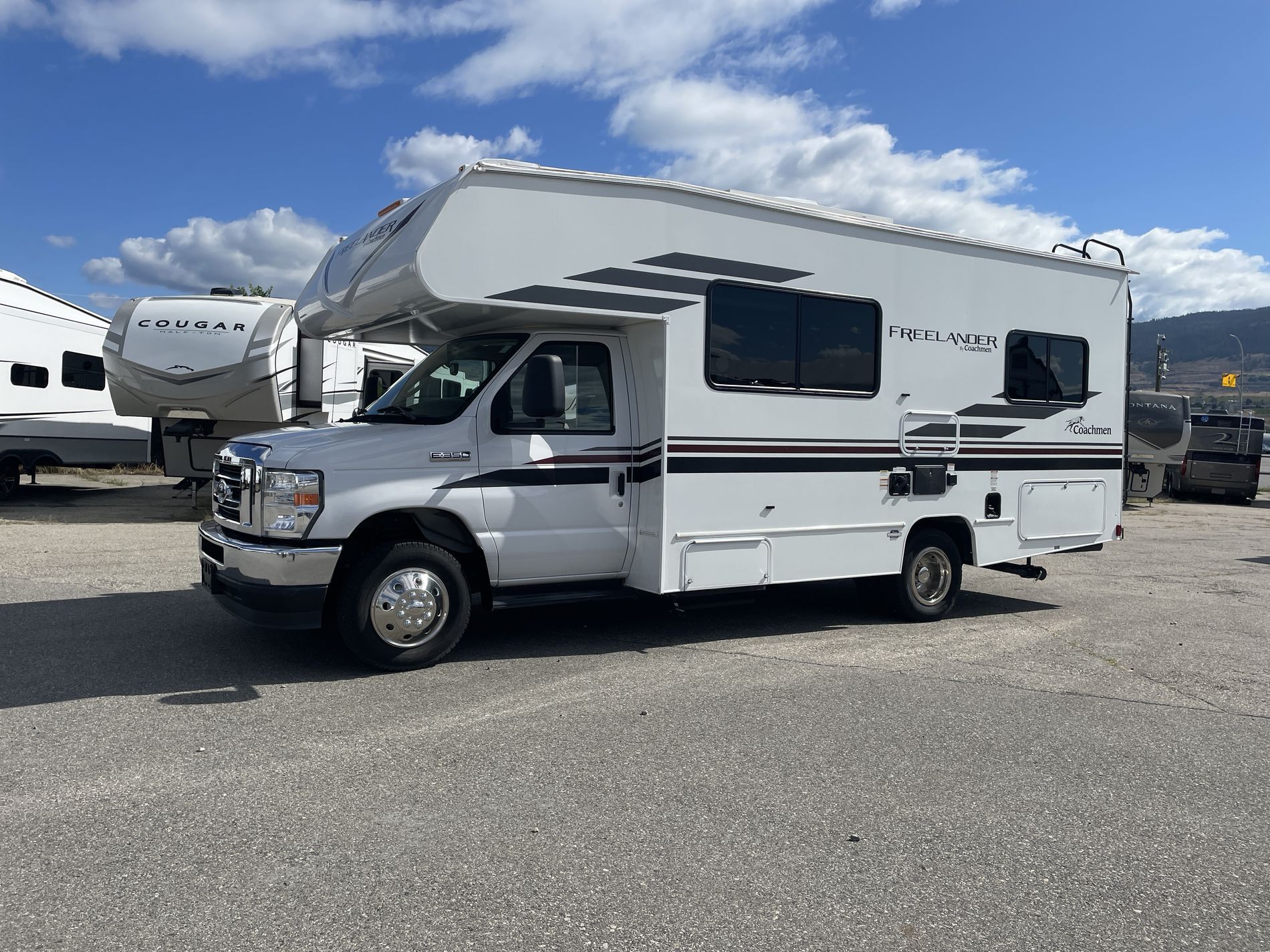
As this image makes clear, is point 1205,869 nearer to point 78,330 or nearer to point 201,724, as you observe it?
point 201,724

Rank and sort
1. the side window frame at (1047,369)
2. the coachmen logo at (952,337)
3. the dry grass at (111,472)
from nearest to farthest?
the coachmen logo at (952,337)
the side window frame at (1047,369)
the dry grass at (111,472)

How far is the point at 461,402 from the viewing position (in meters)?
6.49

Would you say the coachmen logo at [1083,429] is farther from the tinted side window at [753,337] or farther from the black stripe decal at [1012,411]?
the tinted side window at [753,337]

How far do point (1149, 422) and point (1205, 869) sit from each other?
20.0 m

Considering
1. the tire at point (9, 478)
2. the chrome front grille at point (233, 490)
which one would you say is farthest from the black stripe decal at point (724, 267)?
the tire at point (9, 478)

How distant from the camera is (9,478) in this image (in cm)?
1647

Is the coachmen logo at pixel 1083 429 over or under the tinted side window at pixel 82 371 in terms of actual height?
under

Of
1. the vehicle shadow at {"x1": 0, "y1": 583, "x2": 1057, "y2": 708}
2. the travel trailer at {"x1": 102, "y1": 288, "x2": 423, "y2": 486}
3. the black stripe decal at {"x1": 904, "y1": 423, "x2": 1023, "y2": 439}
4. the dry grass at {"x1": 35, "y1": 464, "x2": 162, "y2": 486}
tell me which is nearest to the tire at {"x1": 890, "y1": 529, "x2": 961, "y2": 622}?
the vehicle shadow at {"x1": 0, "y1": 583, "x2": 1057, "y2": 708}

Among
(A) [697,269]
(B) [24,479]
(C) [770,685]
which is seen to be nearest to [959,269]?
(A) [697,269]

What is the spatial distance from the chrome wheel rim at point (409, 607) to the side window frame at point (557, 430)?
A: 3.45ft

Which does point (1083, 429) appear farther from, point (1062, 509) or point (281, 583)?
point (281, 583)

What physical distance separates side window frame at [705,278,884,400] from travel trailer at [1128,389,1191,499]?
16.2 m

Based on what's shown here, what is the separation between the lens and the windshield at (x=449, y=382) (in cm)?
652

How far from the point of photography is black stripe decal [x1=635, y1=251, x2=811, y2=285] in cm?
673
